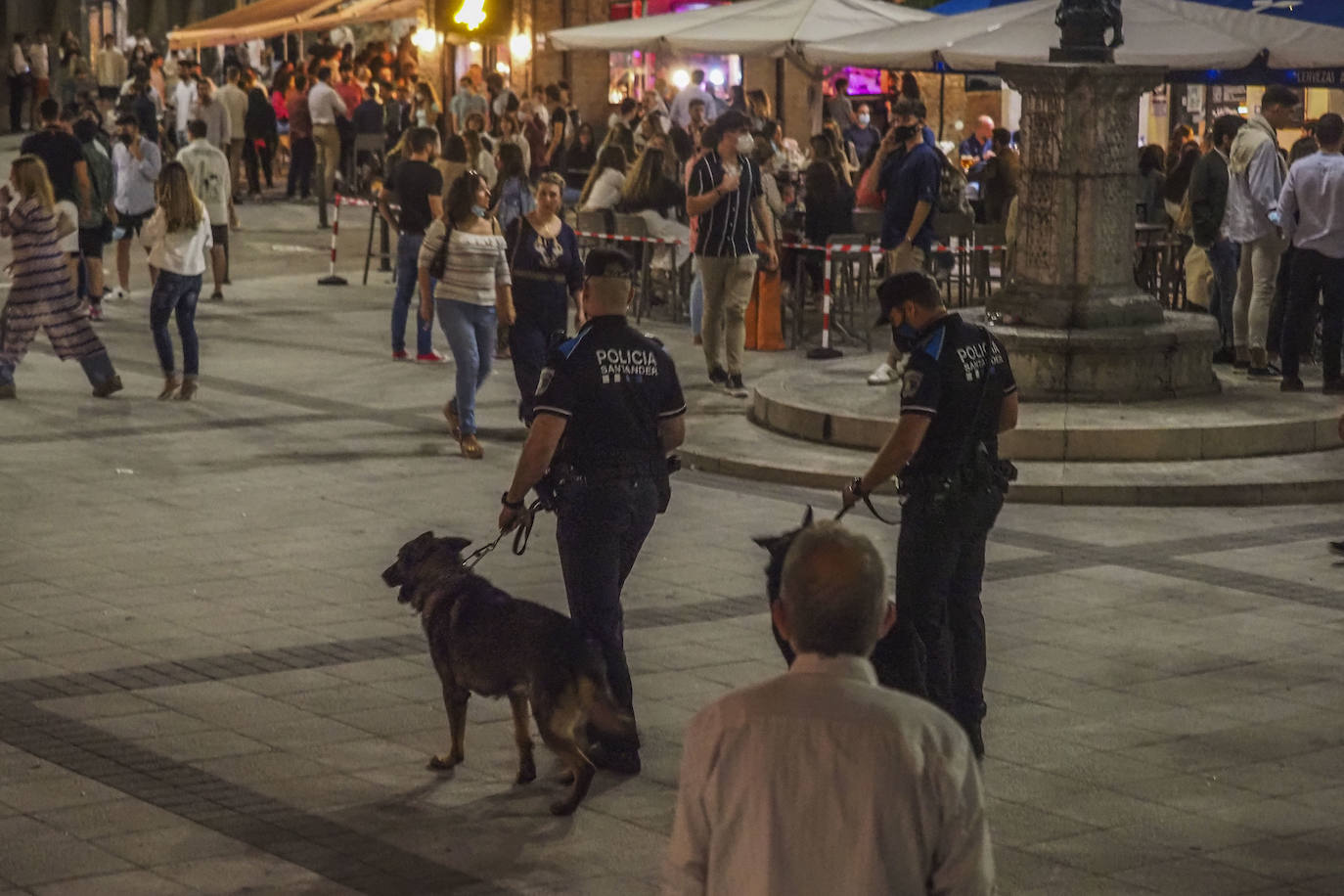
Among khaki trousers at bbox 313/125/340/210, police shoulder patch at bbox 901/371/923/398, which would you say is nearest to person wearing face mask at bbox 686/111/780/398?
police shoulder patch at bbox 901/371/923/398

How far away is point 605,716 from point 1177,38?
11.4 metres

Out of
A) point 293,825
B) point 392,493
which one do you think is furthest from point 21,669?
point 392,493

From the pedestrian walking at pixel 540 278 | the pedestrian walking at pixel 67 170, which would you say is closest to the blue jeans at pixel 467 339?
the pedestrian walking at pixel 540 278

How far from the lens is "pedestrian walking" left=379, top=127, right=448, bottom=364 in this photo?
16469 mm

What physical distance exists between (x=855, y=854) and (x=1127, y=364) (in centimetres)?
1005

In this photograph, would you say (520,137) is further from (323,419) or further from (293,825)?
(293,825)

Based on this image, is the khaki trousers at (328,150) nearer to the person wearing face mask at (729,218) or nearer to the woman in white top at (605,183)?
the woman in white top at (605,183)

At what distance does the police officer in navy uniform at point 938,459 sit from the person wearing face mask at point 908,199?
23.3 feet

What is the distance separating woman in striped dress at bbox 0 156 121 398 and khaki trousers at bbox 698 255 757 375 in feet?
13.0

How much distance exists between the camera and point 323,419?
46.6 ft

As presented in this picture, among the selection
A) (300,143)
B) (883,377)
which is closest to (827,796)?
(883,377)

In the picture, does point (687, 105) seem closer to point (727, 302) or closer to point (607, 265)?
point (727, 302)

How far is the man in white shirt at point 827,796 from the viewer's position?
11.5 ft

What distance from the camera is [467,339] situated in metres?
12.8
